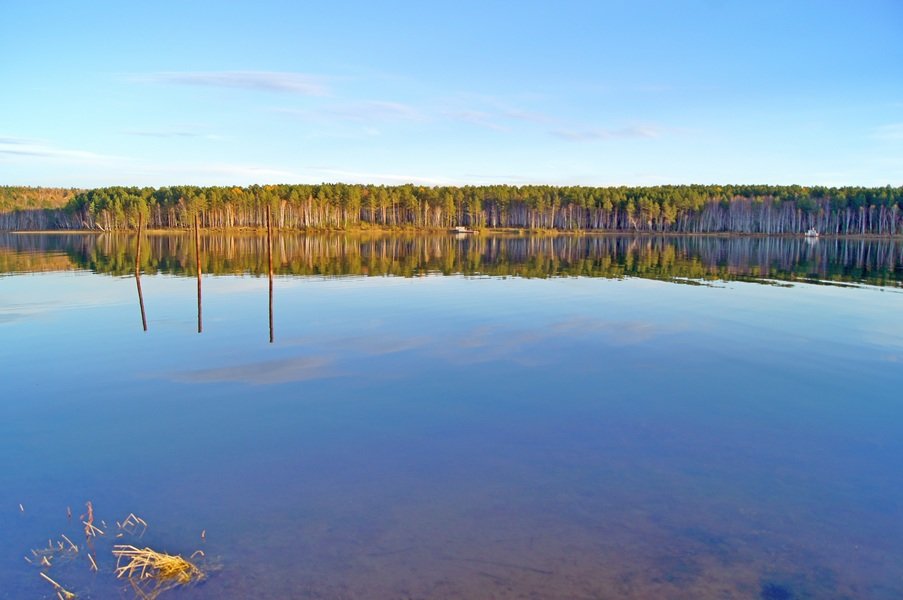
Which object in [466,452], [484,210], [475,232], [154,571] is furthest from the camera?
[484,210]

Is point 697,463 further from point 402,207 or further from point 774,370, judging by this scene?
point 402,207

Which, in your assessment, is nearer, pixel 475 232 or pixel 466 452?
pixel 466 452

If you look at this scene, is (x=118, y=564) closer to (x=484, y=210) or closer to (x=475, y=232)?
(x=475, y=232)

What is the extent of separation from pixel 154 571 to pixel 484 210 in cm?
17329

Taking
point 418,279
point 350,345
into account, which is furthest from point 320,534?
point 418,279

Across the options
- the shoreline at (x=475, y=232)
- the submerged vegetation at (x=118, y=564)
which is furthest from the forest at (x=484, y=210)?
the submerged vegetation at (x=118, y=564)

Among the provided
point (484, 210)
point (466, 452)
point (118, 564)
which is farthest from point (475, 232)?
point (118, 564)

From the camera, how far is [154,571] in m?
8.06

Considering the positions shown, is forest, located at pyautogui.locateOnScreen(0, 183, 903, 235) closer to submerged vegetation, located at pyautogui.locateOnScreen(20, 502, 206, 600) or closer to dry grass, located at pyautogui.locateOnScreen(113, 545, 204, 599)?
submerged vegetation, located at pyautogui.locateOnScreen(20, 502, 206, 600)

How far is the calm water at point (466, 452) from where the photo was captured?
8.28 meters

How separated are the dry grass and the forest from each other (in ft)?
479

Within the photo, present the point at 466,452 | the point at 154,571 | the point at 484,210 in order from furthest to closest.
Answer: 1. the point at 484,210
2. the point at 466,452
3. the point at 154,571

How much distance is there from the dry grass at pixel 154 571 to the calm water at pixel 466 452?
0.72ft

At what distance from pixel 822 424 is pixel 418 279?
106ft
